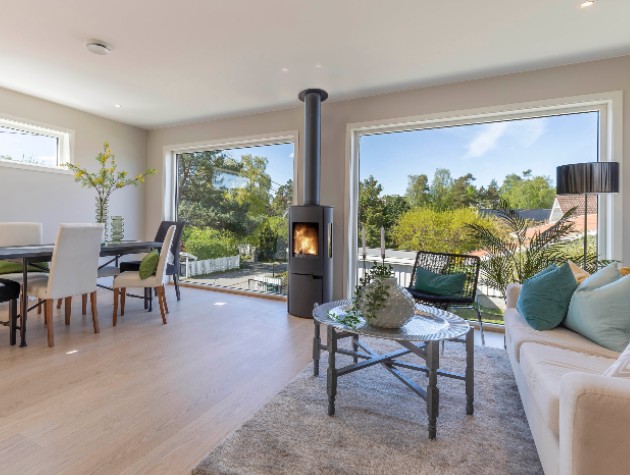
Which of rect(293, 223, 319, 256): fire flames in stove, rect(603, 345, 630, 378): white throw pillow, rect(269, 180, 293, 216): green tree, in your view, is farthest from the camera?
rect(269, 180, 293, 216): green tree

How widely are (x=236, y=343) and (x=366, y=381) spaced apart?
127 centimetres

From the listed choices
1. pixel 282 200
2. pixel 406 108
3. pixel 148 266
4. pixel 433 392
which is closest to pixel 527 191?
pixel 406 108

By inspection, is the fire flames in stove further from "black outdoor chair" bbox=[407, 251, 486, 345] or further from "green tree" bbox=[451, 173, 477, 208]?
"green tree" bbox=[451, 173, 477, 208]

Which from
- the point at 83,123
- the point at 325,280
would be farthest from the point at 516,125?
the point at 83,123

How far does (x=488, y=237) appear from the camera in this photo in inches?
138

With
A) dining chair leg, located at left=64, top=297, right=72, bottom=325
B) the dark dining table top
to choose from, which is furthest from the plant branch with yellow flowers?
dining chair leg, located at left=64, top=297, right=72, bottom=325

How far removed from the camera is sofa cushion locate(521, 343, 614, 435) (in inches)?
51.3

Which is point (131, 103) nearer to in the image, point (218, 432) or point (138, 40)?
point (138, 40)

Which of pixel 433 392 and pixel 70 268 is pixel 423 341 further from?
pixel 70 268

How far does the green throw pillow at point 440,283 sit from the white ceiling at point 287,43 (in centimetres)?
200

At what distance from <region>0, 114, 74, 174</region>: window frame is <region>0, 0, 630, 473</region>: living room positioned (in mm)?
35

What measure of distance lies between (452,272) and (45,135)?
208 inches

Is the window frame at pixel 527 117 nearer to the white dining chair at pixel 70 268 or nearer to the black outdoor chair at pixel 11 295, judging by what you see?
the white dining chair at pixel 70 268

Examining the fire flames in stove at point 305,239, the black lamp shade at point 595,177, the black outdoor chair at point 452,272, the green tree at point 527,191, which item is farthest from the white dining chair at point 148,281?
the black lamp shade at point 595,177
